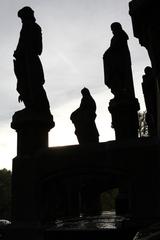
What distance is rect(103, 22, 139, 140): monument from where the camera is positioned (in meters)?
11.1

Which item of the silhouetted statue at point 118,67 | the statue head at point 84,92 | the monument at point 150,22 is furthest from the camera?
the statue head at point 84,92

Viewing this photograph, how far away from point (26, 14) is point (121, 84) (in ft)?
11.4

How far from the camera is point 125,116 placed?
38.7ft

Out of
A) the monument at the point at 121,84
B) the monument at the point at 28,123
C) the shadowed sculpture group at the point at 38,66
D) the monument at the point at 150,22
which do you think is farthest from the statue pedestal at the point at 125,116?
the monument at the point at 150,22

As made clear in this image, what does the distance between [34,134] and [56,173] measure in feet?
4.21

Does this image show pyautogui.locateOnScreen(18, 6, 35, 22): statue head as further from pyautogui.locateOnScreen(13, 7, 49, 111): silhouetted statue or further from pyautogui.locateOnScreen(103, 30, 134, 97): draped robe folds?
pyautogui.locateOnScreen(103, 30, 134, 97): draped robe folds

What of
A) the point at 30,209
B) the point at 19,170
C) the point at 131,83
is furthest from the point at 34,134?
the point at 131,83

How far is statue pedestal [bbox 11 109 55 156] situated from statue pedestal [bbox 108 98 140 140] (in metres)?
1.98

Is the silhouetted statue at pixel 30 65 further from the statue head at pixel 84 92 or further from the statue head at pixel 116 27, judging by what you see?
the statue head at pixel 84 92

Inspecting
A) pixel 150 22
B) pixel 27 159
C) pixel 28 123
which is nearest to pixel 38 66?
pixel 28 123

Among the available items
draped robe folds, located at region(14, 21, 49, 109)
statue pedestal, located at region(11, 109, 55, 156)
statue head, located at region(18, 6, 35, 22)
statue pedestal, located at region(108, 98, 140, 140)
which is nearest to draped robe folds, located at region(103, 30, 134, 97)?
statue pedestal, located at region(108, 98, 140, 140)

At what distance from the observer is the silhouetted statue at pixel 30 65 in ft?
35.7

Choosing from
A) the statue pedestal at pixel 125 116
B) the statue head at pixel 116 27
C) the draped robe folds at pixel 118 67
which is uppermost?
the statue head at pixel 116 27

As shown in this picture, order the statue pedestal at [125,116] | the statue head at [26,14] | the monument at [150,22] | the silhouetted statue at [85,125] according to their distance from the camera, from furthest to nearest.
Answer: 1. the silhouetted statue at [85,125]
2. the statue head at [26,14]
3. the statue pedestal at [125,116]
4. the monument at [150,22]
